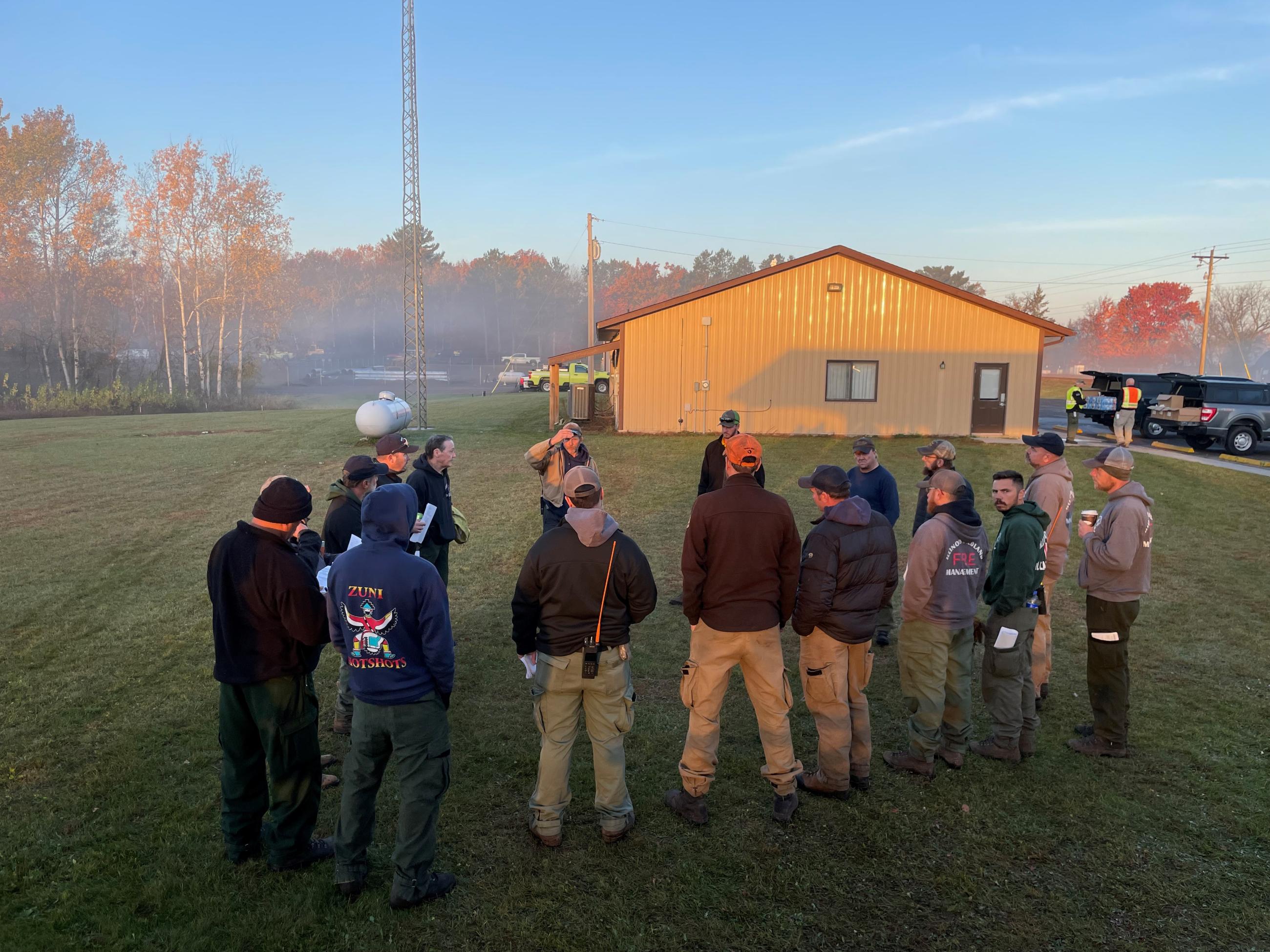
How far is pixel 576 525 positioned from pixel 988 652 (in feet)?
10.0

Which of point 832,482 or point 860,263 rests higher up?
point 860,263

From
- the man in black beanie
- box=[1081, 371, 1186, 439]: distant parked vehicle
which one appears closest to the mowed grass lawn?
the man in black beanie

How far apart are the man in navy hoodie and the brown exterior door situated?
22.1 m

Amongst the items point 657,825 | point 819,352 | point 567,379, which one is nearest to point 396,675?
point 657,825

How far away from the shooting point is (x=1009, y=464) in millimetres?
17984

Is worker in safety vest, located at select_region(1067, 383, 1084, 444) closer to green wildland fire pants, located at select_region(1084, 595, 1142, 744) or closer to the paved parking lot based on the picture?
the paved parking lot

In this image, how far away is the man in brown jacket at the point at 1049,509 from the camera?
5.61m

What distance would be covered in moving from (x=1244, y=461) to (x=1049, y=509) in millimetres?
18048

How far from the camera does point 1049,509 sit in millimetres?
5609

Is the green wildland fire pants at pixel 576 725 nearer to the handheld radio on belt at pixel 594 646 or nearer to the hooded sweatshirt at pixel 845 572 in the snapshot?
the handheld radio on belt at pixel 594 646

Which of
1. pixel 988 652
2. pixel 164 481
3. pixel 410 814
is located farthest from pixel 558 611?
pixel 164 481

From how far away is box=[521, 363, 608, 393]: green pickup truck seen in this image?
32031 millimetres

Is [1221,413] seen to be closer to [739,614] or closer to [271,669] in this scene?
[739,614]

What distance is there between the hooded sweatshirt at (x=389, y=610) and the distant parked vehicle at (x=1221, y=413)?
2365 centimetres
